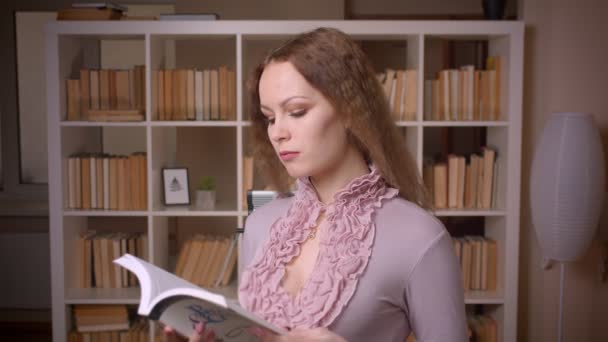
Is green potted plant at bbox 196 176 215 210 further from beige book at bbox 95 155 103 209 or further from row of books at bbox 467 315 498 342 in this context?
row of books at bbox 467 315 498 342

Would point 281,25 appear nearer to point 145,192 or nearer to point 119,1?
point 145,192

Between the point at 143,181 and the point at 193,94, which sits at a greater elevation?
the point at 193,94

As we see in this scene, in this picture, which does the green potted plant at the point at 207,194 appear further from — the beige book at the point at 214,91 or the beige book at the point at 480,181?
the beige book at the point at 480,181

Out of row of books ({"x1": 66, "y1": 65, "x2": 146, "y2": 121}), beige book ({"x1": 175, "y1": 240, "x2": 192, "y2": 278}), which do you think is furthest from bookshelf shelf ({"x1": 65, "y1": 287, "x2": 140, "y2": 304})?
row of books ({"x1": 66, "y1": 65, "x2": 146, "y2": 121})

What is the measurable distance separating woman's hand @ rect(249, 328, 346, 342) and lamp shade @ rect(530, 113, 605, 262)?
2.26m

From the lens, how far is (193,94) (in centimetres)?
327

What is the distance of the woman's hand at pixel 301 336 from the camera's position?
37.1 inches

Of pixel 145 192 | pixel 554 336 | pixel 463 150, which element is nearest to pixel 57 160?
pixel 145 192

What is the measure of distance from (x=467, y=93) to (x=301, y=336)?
253cm

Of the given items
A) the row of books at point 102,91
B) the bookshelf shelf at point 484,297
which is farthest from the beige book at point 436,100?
the row of books at point 102,91

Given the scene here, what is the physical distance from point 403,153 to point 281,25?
2060 millimetres

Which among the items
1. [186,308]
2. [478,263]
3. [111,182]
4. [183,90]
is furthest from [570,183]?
[186,308]

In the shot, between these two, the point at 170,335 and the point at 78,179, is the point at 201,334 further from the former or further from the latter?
the point at 78,179

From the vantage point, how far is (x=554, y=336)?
3410mm
